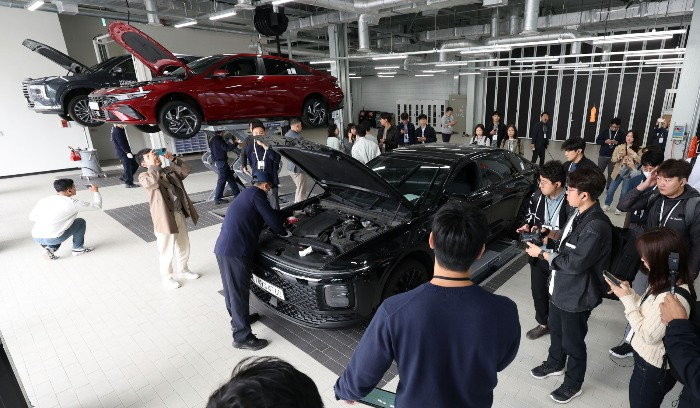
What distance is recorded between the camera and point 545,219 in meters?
2.99

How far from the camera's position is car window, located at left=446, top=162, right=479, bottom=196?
150 inches

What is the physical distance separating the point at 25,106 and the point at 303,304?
11.6m

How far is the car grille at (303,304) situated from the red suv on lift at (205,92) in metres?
4.12

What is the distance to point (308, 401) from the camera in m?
0.71

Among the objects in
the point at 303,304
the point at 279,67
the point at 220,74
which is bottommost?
the point at 303,304

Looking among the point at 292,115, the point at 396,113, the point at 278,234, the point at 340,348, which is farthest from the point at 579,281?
the point at 396,113

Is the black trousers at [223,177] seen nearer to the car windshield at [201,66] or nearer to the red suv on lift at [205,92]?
the red suv on lift at [205,92]

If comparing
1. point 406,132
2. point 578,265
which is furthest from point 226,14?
point 578,265

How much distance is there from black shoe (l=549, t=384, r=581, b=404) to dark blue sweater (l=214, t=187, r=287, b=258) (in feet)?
7.59

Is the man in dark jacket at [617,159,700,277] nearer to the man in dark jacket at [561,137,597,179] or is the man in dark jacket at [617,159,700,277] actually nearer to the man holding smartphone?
the man in dark jacket at [561,137,597,179]

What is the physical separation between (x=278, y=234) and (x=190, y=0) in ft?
28.4

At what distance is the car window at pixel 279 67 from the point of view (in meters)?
7.00

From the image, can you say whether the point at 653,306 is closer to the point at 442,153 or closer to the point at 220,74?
the point at 442,153

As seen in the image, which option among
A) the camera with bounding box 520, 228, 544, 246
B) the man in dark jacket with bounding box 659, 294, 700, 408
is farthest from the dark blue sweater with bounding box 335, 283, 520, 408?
the camera with bounding box 520, 228, 544, 246
